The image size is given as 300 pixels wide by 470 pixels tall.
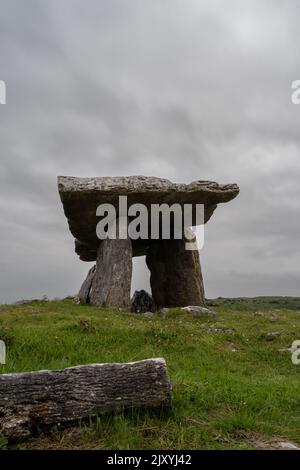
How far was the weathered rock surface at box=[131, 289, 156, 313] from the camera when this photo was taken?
2167 cm

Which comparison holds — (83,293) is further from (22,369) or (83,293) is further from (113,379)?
(113,379)

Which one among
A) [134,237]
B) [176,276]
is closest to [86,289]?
[134,237]

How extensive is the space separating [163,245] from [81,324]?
37.4 feet

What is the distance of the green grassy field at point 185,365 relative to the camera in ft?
17.9

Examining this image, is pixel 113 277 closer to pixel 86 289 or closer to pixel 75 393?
pixel 86 289

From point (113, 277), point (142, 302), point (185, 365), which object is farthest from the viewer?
point (142, 302)

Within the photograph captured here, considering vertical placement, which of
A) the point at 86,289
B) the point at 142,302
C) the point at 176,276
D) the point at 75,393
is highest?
the point at 176,276


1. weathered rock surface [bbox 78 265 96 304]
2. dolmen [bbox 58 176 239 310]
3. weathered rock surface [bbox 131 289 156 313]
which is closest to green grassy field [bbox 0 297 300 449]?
weathered rock surface [bbox 78 265 96 304]

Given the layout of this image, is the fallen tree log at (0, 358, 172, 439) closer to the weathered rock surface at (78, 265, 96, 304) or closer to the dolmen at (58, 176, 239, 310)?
the dolmen at (58, 176, 239, 310)

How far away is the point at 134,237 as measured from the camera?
71.7 ft

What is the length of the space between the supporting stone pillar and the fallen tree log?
632 inches

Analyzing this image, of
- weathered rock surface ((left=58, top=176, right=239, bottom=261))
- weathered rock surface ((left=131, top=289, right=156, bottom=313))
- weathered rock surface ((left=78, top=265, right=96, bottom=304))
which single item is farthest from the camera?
weathered rock surface ((left=131, top=289, right=156, bottom=313))

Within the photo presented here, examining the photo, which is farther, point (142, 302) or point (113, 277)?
point (142, 302)

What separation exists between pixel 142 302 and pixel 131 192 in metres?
5.80
